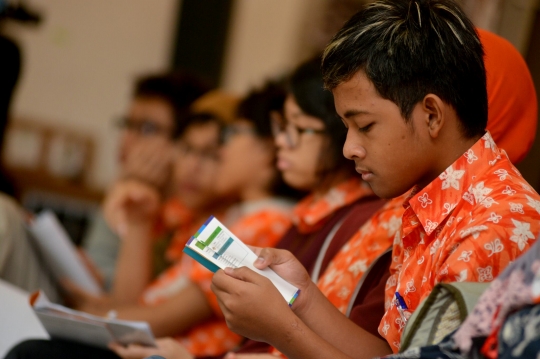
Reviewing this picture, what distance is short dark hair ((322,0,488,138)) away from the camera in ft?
3.22

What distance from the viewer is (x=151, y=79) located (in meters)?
2.88

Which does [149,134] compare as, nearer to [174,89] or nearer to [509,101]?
[174,89]

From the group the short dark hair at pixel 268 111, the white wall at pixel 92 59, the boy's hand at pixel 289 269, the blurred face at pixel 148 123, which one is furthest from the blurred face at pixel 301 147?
the white wall at pixel 92 59

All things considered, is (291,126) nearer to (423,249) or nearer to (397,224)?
(397,224)

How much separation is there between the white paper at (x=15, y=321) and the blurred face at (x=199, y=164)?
81 cm

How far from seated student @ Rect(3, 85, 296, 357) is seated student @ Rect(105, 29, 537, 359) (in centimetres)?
65

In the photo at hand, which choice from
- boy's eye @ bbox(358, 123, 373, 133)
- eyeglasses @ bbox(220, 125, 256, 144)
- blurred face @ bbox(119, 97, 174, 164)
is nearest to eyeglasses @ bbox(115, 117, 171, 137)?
blurred face @ bbox(119, 97, 174, 164)

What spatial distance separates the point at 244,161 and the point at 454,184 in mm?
1236

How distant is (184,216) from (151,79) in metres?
0.64

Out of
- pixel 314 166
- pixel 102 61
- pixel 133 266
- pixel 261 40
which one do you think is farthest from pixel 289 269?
pixel 102 61

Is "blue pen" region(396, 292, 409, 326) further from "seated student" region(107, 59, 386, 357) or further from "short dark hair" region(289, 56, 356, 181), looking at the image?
"short dark hair" region(289, 56, 356, 181)

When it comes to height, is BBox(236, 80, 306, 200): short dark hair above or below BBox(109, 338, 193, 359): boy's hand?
above

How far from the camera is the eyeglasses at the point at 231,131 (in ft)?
7.27

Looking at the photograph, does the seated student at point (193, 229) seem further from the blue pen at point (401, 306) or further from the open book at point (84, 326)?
the blue pen at point (401, 306)
